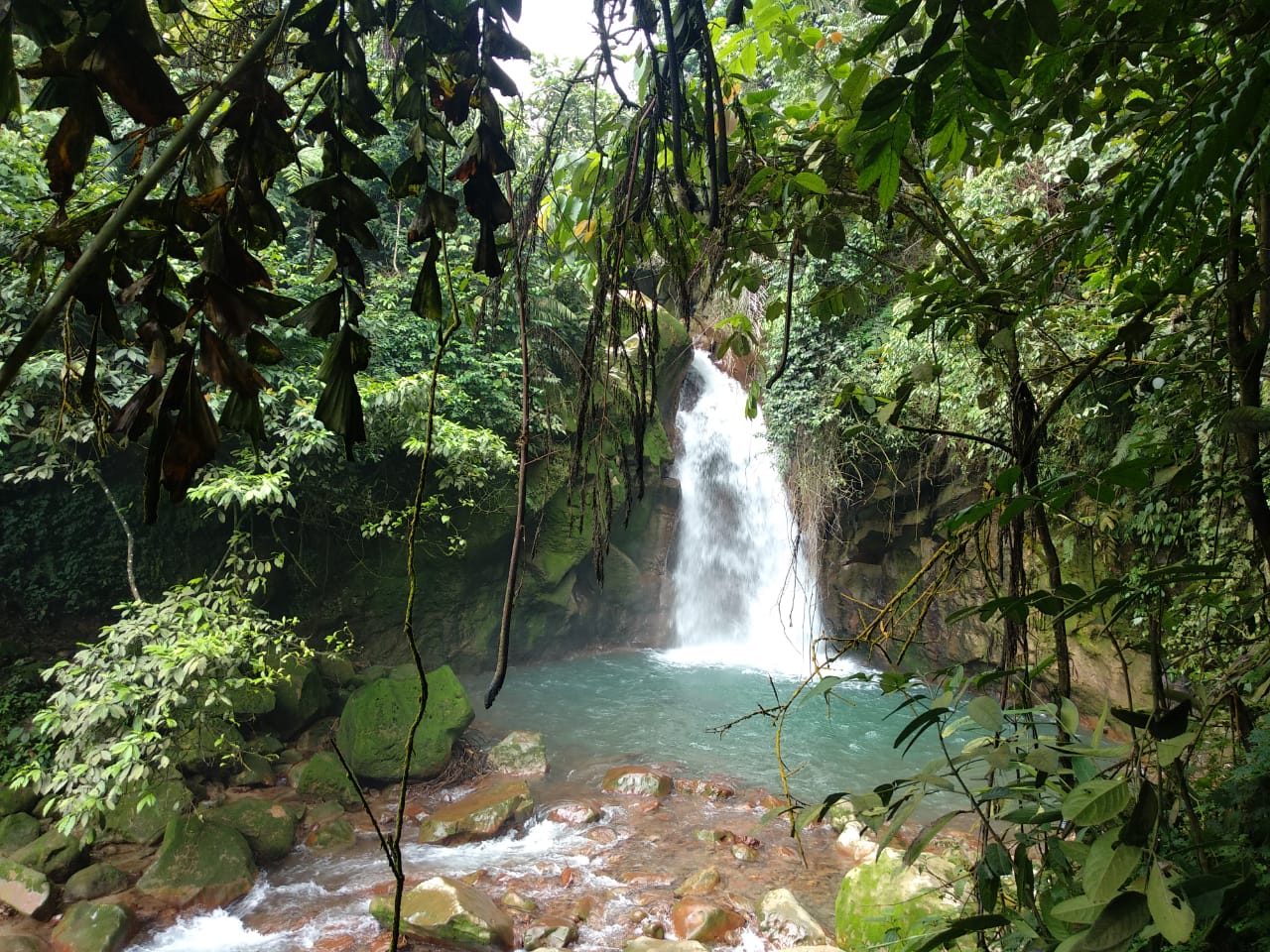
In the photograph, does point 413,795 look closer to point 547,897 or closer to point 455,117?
point 547,897

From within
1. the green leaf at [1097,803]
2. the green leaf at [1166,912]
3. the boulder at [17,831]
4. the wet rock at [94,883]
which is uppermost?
the green leaf at [1097,803]

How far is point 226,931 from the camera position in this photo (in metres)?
4.40

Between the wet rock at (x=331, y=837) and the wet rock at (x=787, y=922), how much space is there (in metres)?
3.13

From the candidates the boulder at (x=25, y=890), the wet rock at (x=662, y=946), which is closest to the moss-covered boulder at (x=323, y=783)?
the boulder at (x=25, y=890)

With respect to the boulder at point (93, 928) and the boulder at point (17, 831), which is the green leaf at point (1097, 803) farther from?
the boulder at point (17, 831)

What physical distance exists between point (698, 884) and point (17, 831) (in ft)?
15.0

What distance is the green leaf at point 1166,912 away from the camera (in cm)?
58

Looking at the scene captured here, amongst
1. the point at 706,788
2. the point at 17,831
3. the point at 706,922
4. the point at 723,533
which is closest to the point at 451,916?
the point at 706,922

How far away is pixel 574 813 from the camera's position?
5898mm

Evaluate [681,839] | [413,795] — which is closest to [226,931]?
[413,795]

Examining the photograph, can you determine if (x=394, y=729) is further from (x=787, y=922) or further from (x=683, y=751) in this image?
(x=787, y=922)

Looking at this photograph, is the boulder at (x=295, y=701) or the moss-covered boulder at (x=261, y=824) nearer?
the moss-covered boulder at (x=261, y=824)

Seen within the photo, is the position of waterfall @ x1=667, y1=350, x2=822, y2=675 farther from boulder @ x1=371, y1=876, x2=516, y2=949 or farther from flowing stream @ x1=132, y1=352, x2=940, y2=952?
boulder @ x1=371, y1=876, x2=516, y2=949

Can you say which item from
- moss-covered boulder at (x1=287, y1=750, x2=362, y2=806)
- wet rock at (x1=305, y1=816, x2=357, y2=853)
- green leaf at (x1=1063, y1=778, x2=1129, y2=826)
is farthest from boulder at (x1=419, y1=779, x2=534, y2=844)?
green leaf at (x1=1063, y1=778, x2=1129, y2=826)
